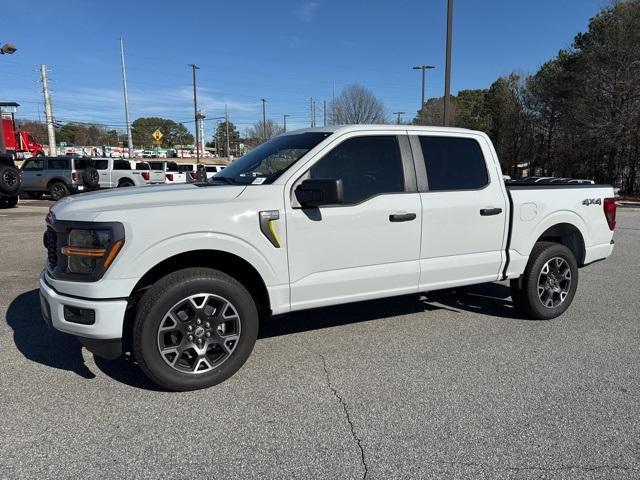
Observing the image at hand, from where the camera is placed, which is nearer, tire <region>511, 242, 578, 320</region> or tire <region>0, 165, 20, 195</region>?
tire <region>511, 242, 578, 320</region>

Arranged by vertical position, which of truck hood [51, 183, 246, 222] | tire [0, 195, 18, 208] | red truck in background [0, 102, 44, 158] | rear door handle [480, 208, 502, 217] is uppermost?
red truck in background [0, 102, 44, 158]

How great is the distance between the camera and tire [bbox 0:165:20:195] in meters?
15.2

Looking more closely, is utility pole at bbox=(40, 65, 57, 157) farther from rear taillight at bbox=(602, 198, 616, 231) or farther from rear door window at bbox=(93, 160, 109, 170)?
rear taillight at bbox=(602, 198, 616, 231)

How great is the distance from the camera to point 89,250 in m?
3.13

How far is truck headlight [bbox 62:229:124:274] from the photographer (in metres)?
3.12

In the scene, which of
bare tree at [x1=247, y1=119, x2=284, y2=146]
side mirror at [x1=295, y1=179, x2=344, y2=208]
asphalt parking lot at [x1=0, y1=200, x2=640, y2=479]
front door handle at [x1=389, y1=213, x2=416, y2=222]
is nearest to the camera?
asphalt parking lot at [x1=0, y1=200, x2=640, y2=479]

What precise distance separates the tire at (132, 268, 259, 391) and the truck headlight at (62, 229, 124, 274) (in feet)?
1.20

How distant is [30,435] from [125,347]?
1297mm

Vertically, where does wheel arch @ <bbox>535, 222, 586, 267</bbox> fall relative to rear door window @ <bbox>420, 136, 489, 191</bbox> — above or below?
below

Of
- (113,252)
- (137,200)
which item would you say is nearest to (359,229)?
(137,200)

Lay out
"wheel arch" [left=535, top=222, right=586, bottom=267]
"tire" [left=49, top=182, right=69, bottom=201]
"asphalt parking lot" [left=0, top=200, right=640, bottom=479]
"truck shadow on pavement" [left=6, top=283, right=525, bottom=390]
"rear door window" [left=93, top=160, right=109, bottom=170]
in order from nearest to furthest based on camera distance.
Answer: "asphalt parking lot" [left=0, top=200, right=640, bottom=479], "truck shadow on pavement" [left=6, top=283, right=525, bottom=390], "wheel arch" [left=535, top=222, right=586, bottom=267], "tire" [left=49, top=182, right=69, bottom=201], "rear door window" [left=93, top=160, right=109, bottom=170]

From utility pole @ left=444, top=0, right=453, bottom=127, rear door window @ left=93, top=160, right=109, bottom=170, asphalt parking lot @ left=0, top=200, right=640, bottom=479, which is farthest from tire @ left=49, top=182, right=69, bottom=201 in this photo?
asphalt parking lot @ left=0, top=200, right=640, bottom=479

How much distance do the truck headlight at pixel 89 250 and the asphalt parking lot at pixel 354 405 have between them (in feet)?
3.04

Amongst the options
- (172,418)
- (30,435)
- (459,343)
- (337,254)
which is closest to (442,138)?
(337,254)
